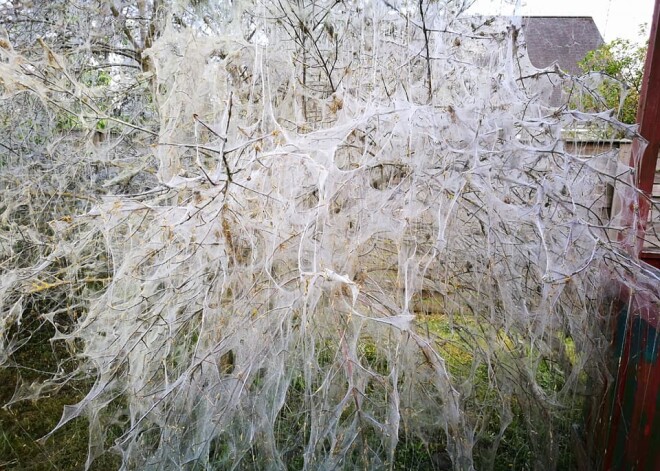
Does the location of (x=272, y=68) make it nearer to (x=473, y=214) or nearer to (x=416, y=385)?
(x=473, y=214)

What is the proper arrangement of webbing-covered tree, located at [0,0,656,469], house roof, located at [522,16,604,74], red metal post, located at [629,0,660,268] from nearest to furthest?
webbing-covered tree, located at [0,0,656,469]
red metal post, located at [629,0,660,268]
house roof, located at [522,16,604,74]

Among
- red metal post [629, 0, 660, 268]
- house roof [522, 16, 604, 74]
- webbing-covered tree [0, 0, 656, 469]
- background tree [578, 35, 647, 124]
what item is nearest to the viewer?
webbing-covered tree [0, 0, 656, 469]

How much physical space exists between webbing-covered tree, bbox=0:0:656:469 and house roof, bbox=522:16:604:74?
1395 mm

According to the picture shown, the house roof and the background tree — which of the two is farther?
the house roof

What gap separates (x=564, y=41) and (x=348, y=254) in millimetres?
3587

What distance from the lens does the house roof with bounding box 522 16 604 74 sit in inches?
174

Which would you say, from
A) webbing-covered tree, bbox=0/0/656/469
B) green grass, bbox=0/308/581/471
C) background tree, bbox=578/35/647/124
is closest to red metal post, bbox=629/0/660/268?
webbing-covered tree, bbox=0/0/656/469

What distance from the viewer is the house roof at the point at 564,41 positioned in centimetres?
441

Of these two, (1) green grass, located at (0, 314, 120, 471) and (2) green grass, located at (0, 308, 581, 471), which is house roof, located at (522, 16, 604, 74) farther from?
(1) green grass, located at (0, 314, 120, 471)

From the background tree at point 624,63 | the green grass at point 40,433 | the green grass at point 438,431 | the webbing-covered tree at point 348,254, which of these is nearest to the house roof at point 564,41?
the background tree at point 624,63

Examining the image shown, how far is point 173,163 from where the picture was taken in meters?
3.08

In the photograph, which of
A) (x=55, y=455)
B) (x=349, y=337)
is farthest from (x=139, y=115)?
(x=349, y=337)

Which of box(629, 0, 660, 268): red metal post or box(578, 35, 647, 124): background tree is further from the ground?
box(578, 35, 647, 124): background tree

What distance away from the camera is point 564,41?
15.0 feet
